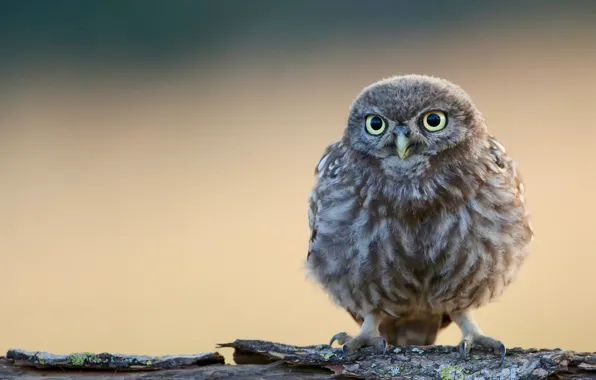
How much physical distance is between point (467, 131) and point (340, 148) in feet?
2.18

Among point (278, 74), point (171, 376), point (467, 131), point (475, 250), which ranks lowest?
point (171, 376)

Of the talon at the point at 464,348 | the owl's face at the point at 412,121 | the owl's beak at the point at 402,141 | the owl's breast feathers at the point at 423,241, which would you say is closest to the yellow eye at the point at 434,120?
the owl's face at the point at 412,121

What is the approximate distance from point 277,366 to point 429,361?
63 centimetres

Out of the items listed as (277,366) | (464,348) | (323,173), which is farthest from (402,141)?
(277,366)

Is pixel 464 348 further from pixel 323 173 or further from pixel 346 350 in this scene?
pixel 323 173

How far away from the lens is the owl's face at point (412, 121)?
4062mm

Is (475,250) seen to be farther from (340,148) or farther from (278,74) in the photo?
(278,74)

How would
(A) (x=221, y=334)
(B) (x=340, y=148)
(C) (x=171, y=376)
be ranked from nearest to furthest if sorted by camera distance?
1. (C) (x=171, y=376)
2. (B) (x=340, y=148)
3. (A) (x=221, y=334)

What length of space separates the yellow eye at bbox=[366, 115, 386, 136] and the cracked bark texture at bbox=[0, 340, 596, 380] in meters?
0.97

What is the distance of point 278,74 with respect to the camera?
9.73 meters

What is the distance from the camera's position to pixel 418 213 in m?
4.22

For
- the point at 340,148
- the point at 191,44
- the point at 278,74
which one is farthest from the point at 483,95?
the point at 340,148

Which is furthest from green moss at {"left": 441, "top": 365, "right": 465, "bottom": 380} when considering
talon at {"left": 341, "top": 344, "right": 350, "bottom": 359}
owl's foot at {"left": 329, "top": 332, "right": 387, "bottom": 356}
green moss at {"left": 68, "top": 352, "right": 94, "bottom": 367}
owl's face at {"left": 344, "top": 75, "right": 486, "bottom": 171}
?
green moss at {"left": 68, "top": 352, "right": 94, "bottom": 367}

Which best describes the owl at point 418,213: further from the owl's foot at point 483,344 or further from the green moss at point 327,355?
the green moss at point 327,355
